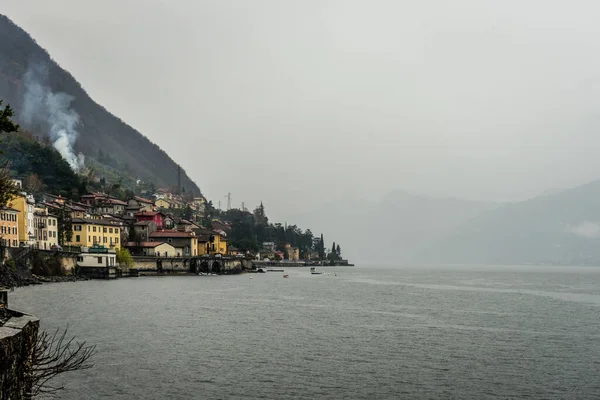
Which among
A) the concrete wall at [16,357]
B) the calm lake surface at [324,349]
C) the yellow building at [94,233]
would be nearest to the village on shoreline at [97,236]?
the yellow building at [94,233]

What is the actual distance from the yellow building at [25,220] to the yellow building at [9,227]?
1.28 metres

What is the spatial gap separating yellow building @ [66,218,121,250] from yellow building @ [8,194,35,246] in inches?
600

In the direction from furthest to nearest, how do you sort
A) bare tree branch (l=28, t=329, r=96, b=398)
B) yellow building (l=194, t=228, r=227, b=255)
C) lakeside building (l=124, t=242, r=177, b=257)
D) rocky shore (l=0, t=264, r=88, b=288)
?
→ yellow building (l=194, t=228, r=227, b=255) → lakeside building (l=124, t=242, r=177, b=257) → rocky shore (l=0, t=264, r=88, b=288) → bare tree branch (l=28, t=329, r=96, b=398)

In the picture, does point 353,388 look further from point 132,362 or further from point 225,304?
point 225,304

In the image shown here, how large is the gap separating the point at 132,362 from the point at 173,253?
365ft

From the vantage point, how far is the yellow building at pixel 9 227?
3735 inches

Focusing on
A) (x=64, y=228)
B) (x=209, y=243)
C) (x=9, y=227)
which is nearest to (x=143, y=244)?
(x=64, y=228)

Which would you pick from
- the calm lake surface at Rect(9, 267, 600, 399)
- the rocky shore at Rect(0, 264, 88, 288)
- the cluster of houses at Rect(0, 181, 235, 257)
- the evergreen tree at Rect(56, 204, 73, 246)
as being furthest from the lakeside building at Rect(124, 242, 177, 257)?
the calm lake surface at Rect(9, 267, 600, 399)

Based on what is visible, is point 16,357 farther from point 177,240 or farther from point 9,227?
point 177,240

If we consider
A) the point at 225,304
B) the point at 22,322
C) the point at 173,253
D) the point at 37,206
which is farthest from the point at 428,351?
the point at 173,253

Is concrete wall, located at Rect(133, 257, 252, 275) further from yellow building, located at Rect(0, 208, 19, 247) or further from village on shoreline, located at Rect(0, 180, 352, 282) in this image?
yellow building, located at Rect(0, 208, 19, 247)

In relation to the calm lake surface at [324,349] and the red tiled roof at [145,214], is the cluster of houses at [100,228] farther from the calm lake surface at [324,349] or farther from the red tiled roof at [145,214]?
the calm lake surface at [324,349]

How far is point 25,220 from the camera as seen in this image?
102250mm

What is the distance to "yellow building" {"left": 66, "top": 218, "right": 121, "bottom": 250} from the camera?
121375 millimetres
